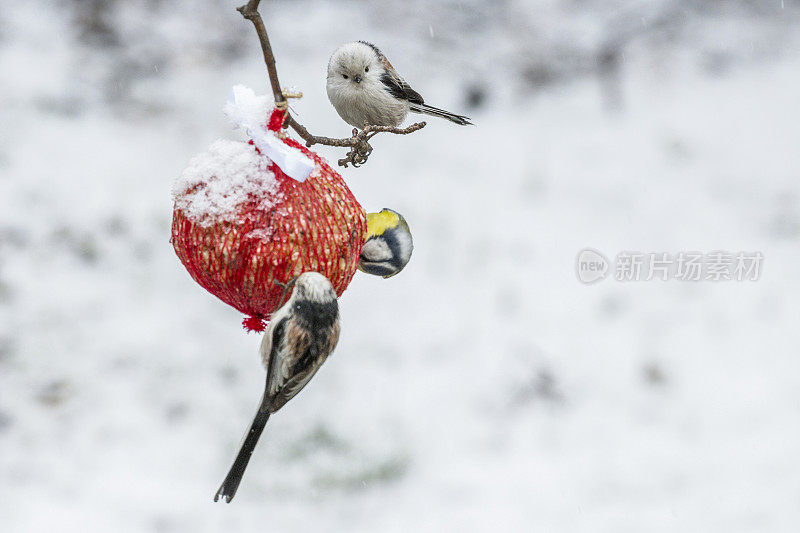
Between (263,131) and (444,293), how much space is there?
381 cm

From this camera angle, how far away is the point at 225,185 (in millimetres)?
1700

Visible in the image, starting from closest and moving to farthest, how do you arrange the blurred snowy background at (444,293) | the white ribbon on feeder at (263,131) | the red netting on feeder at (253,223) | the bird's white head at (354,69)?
Result: the white ribbon on feeder at (263,131), the red netting on feeder at (253,223), the bird's white head at (354,69), the blurred snowy background at (444,293)

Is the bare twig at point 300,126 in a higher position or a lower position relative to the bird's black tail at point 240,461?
higher

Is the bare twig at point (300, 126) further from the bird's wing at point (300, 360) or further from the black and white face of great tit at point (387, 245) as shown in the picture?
the bird's wing at point (300, 360)

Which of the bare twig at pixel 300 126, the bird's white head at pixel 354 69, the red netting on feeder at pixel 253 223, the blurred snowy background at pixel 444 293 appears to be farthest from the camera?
the blurred snowy background at pixel 444 293

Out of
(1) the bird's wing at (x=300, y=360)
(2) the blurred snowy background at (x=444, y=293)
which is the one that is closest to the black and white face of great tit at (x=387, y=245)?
(1) the bird's wing at (x=300, y=360)

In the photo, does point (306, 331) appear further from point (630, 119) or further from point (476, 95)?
point (630, 119)

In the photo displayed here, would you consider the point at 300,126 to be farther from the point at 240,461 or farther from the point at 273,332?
the point at 240,461

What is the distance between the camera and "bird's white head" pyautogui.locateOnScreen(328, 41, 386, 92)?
2092mm

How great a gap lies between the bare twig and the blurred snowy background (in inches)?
110

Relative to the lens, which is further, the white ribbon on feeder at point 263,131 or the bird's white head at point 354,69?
the bird's white head at point 354,69

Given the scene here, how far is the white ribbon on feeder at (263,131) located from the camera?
1.59 metres

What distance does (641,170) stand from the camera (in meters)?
6.47

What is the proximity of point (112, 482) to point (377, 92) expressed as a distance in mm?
2853
